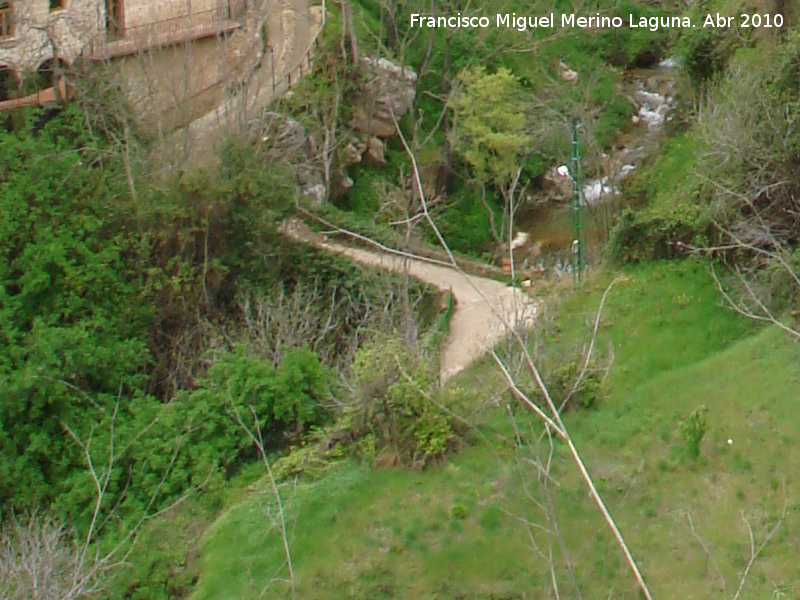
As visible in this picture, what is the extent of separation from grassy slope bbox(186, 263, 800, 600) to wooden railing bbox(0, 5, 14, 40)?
1779 centimetres

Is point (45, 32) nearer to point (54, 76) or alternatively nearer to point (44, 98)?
point (54, 76)

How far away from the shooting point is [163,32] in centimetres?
3120

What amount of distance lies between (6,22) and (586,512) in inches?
855

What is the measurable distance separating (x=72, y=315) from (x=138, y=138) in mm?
6961

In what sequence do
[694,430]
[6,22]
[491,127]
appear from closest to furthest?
[694,430] → [6,22] → [491,127]

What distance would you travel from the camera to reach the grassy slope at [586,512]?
1337cm

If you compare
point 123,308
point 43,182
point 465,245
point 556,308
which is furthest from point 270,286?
point 465,245

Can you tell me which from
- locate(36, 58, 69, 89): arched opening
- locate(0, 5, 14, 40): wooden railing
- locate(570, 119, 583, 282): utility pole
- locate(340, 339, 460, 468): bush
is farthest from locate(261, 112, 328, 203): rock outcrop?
locate(340, 339, 460, 468): bush

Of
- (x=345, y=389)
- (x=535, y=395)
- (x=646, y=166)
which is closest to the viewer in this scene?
(x=535, y=395)

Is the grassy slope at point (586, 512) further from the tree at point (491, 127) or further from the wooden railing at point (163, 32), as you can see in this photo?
the wooden railing at point (163, 32)

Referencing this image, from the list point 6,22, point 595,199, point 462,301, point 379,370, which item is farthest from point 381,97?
point 379,370

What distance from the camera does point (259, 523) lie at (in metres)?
15.4

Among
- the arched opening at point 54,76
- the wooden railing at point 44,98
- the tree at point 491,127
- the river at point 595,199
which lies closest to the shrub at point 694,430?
the river at point 595,199

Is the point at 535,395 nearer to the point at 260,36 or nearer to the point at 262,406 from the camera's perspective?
the point at 262,406
